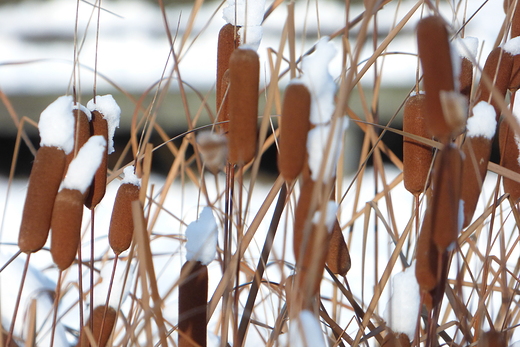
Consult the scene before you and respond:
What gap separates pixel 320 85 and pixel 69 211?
140 millimetres

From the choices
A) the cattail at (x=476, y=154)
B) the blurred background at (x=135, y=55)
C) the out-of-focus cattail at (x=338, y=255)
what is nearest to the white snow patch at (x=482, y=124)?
the cattail at (x=476, y=154)

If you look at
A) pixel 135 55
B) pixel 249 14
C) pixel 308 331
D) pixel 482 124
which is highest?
pixel 135 55

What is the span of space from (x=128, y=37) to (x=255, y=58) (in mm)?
2044

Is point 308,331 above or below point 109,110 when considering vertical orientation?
below

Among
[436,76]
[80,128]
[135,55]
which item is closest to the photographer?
[436,76]

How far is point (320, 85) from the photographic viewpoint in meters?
0.25

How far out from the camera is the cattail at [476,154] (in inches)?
10.3

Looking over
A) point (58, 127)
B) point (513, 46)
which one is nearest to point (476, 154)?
point (513, 46)

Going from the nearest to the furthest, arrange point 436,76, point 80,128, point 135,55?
point 436,76 → point 80,128 → point 135,55

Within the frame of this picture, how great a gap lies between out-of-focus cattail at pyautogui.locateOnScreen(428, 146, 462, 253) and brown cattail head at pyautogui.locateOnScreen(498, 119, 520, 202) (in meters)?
0.13

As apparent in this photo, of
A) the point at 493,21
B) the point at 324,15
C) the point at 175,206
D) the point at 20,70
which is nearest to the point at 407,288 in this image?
the point at 175,206

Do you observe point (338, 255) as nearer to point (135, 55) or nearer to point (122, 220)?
point (122, 220)

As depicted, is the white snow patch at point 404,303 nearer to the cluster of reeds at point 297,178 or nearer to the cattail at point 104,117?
the cluster of reeds at point 297,178

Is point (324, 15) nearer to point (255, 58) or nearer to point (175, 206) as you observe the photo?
point (175, 206)
